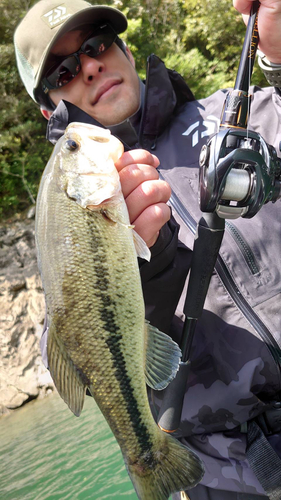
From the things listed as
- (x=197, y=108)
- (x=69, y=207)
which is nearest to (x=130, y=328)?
(x=69, y=207)

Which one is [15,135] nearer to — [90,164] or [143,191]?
[90,164]

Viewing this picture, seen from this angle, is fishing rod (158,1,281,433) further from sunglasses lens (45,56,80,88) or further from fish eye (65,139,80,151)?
sunglasses lens (45,56,80,88)

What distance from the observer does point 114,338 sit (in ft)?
4.67

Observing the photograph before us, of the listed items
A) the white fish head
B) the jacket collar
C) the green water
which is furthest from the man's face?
the green water

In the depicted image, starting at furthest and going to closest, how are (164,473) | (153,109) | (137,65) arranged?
(137,65) → (153,109) → (164,473)

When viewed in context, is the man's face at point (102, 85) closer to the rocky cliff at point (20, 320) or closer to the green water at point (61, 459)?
the green water at point (61, 459)

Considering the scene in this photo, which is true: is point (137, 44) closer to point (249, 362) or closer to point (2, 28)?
point (2, 28)

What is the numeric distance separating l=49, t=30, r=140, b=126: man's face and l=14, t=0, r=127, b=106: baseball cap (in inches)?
3.8

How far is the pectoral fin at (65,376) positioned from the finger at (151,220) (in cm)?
48

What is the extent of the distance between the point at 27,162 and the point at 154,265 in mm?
13143

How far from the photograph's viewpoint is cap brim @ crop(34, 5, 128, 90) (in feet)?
8.55

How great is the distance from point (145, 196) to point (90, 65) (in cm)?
169

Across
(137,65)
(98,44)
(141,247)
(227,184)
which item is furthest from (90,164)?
(137,65)

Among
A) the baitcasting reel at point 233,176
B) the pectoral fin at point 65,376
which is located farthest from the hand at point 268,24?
the pectoral fin at point 65,376
